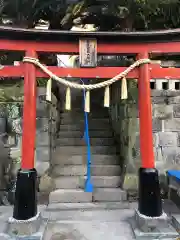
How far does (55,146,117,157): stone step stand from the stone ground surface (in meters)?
1.74

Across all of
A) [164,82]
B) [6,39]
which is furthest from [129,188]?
[6,39]

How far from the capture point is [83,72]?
4.43 meters

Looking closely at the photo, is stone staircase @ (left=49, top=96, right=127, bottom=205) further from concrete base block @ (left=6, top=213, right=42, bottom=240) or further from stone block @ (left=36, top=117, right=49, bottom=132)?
concrete base block @ (left=6, top=213, right=42, bottom=240)

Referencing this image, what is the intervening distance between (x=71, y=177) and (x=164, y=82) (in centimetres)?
341

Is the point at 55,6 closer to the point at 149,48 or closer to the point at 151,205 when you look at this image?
the point at 149,48

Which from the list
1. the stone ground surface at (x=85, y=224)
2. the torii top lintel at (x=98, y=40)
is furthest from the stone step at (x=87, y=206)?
the torii top lintel at (x=98, y=40)

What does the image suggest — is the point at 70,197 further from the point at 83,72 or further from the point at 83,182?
the point at 83,72

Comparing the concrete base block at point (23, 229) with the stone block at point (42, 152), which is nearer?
the concrete base block at point (23, 229)

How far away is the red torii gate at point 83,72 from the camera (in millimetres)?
4230

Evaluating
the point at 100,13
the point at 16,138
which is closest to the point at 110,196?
the point at 16,138

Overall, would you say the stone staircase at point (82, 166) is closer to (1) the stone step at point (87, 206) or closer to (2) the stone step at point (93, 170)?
(2) the stone step at point (93, 170)

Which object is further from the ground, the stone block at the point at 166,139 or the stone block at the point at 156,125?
the stone block at the point at 156,125

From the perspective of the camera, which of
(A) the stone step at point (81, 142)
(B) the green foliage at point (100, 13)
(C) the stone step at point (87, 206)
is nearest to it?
(C) the stone step at point (87, 206)

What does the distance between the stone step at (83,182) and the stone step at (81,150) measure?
32.8 inches
